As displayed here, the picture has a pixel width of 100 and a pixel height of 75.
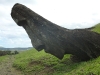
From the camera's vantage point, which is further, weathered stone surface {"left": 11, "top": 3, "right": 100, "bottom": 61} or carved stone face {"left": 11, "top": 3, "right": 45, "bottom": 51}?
carved stone face {"left": 11, "top": 3, "right": 45, "bottom": 51}

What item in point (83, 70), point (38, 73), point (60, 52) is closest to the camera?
point (83, 70)

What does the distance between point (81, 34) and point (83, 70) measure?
6.04 meters

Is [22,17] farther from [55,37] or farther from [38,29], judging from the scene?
[55,37]

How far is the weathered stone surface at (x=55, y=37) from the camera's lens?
24.6 metres

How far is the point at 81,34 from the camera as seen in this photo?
82.8 feet

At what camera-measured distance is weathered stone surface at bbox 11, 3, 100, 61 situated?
80.8ft

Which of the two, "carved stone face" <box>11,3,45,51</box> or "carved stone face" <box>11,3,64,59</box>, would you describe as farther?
"carved stone face" <box>11,3,45,51</box>

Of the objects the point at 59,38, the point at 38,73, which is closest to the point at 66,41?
the point at 59,38

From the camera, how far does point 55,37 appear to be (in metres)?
24.9

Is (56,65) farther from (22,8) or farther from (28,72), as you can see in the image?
(22,8)

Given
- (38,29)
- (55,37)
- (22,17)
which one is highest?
(22,17)

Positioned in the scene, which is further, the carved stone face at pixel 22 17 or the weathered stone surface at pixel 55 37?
the carved stone face at pixel 22 17

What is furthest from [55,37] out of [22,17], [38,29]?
[22,17]

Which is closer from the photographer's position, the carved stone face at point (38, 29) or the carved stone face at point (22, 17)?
the carved stone face at point (38, 29)
